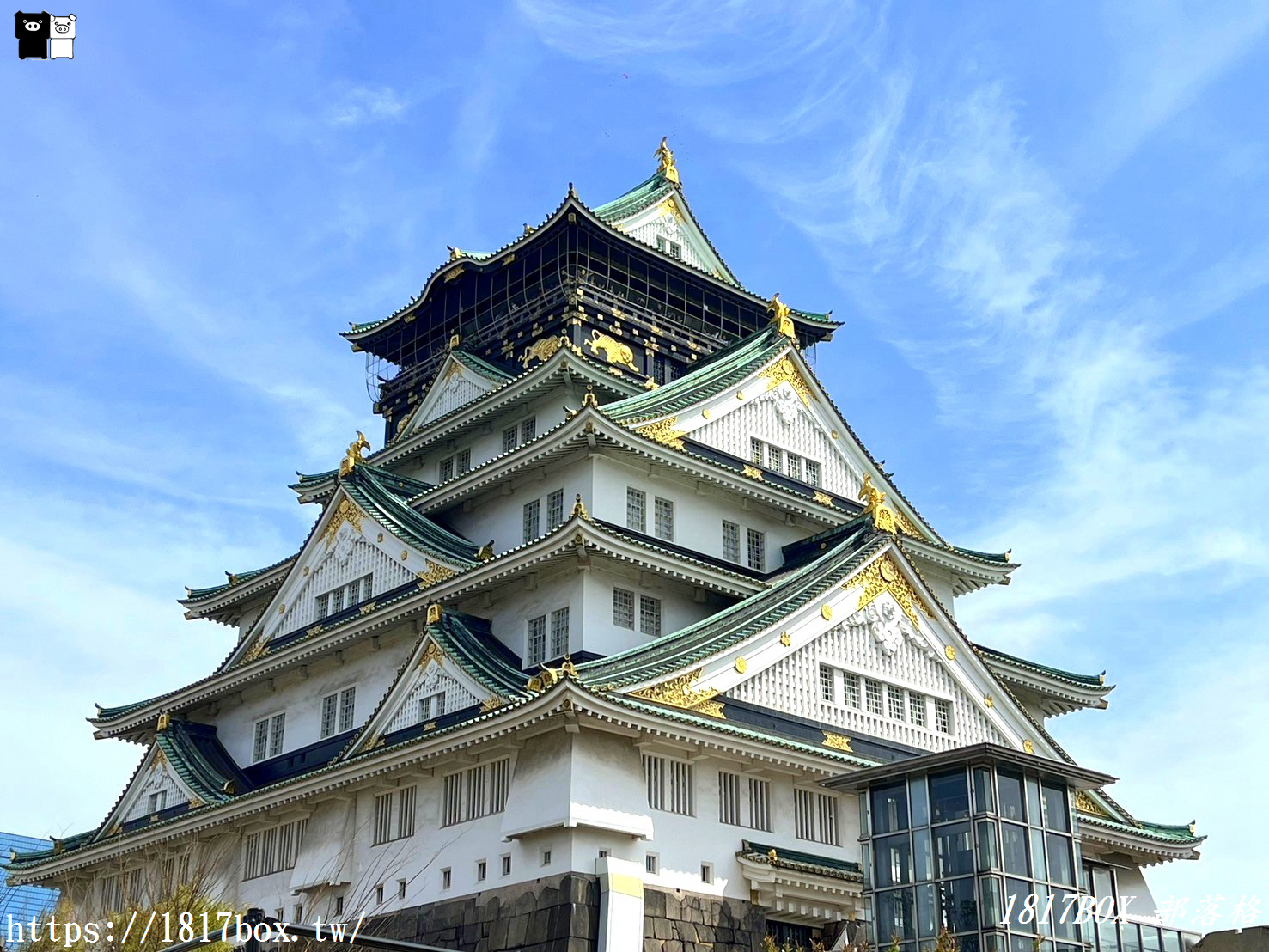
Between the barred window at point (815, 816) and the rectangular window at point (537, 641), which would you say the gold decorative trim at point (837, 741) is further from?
→ the rectangular window at point (537, 641)

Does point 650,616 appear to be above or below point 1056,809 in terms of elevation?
above

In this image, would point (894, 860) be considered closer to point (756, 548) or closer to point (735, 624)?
point (735, 624)

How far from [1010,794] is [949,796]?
1132 millimetres

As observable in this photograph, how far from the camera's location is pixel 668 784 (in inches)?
1252

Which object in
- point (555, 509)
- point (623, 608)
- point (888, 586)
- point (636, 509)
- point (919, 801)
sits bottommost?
point (919, 801)

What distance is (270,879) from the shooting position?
124ft

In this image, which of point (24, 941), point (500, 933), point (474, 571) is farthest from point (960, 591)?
point (24, 941)

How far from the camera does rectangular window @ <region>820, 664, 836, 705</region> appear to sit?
35125mm

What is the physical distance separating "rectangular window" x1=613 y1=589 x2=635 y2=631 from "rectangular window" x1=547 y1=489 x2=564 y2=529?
10.2 ft

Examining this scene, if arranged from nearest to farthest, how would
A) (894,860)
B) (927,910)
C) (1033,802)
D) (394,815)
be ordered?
(927,910) → (1033,802) → (894,860) → (394,815)

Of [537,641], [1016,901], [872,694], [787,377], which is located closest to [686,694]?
[537,641]

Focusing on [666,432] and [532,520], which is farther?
[532,520]

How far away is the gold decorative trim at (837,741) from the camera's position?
112 ft

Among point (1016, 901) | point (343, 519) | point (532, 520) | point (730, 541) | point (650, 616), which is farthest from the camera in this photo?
point (343, 519)
